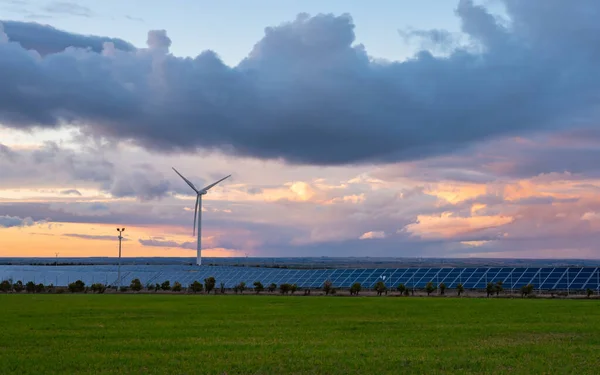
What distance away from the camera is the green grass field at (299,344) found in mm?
24953

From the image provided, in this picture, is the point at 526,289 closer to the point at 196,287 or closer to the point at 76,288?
the point at 196,287

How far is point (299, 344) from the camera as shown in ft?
102

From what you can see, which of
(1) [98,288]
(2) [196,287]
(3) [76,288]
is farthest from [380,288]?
(3) [76,288]

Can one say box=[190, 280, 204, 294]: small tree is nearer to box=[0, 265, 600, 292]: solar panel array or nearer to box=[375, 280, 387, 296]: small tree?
box=[0, 265, 600, 292]: solar panel array

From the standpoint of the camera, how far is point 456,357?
27094 mm

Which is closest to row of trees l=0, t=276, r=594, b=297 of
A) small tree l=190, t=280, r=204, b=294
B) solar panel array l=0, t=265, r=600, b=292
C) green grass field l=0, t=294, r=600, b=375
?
small tree l=190, t=280, r=204, b=294

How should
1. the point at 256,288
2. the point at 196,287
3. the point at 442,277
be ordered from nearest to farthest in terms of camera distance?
the point at 256,288
the point at 196,287
the point at 442,277

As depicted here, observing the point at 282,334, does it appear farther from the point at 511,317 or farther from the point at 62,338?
the point at 511,317

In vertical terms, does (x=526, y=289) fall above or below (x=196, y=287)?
below

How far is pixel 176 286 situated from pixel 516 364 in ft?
308

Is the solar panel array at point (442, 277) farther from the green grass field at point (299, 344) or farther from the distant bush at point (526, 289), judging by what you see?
the green grass field at point (299, 344)

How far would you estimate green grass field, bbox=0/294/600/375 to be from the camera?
25.0m

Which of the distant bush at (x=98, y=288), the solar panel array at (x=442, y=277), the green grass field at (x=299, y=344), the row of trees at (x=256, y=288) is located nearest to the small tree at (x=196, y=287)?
the row of trees at (x=256, y=288)

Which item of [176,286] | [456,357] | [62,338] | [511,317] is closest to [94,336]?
[62,338]
